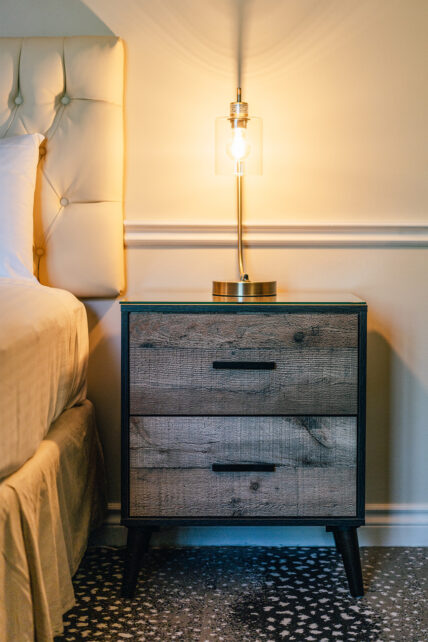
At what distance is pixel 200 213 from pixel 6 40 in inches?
27.9

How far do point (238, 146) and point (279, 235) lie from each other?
29cm

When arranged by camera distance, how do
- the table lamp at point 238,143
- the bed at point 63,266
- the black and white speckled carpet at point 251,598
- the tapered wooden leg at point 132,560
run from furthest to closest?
the table lamp at point 238,143 < the tapered wooden leg at point 132,560 < the black and white speckled carpet at point 251,598 < the bed at point 63,266

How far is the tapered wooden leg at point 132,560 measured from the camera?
5.49 ft

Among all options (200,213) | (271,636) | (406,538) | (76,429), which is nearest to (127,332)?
(76,429)

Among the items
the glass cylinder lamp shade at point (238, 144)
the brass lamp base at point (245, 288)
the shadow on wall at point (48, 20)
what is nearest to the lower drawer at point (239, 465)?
the brass lamp base at point (245, 288)

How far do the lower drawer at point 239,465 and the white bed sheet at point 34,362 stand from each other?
0.23 m

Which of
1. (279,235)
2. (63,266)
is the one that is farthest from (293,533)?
(63,266)

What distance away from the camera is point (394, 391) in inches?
79.5

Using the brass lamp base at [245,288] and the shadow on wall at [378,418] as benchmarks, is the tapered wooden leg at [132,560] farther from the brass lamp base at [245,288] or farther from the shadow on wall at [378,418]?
the shadow on wall at [378,418]

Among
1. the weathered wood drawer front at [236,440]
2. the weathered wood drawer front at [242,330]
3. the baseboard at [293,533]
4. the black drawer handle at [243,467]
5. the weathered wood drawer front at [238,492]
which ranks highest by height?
the weathered wood drawer front at [242,330]

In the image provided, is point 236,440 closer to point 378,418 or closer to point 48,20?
point 378,418

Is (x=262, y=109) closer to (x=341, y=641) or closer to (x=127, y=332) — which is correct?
(x=127, y=332)

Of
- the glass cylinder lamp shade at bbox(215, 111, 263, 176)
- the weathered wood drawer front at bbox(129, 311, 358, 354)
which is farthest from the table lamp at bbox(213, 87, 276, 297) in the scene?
the weathered wood drawer front at bbox(129, 311, 358, 354)

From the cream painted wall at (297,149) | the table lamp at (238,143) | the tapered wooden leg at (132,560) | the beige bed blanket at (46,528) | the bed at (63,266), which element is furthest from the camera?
the cream painted wall at (297,149)
